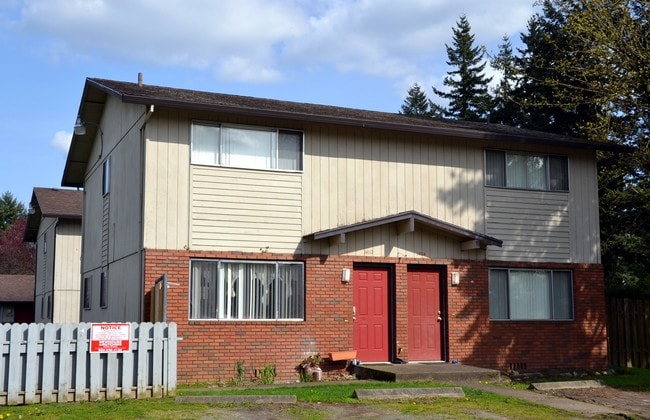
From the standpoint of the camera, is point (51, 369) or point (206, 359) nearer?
point (51, 369)

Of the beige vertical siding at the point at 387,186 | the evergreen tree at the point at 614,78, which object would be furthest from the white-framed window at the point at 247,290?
the evergreen tree at the point at 614,78

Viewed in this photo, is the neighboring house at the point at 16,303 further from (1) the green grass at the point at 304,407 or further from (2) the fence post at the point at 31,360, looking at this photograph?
(2) the fence post at the point at 31,360

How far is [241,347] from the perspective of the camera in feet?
52.9

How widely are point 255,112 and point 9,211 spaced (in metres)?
67.0

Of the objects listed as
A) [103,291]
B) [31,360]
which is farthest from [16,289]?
[31,360]

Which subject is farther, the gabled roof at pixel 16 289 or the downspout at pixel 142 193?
the gabled roof at pixel 16 289

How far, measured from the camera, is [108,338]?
1279 centimetres

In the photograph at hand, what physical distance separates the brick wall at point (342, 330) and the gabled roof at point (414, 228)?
57 cm

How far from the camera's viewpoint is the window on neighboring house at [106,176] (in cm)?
2031

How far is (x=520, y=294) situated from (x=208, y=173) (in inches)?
320

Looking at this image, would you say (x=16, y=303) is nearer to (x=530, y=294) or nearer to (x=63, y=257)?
(x=63, y=257)

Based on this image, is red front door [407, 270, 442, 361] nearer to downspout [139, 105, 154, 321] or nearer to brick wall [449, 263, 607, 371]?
brick wall [449, 263, 607, 371]

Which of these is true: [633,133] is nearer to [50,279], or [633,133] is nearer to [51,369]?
[51,369]

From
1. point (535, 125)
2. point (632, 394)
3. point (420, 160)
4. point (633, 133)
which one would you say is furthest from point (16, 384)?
point (535, 125)
